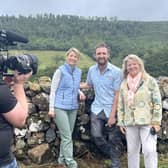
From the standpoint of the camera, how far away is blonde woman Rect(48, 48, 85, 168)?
5316 mm

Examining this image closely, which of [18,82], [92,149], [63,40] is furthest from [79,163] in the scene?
[63,40]

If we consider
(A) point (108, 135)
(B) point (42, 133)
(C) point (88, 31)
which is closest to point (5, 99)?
(A) point (108, 135)

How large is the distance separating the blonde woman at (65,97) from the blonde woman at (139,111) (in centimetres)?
73

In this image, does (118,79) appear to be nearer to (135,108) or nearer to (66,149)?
(135,108)

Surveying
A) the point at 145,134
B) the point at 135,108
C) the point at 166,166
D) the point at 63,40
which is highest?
the point at 63,40

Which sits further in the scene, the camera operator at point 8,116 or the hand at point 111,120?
the hand at point 111,120

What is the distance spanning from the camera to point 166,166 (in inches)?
225

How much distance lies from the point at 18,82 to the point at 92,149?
373 centimetres

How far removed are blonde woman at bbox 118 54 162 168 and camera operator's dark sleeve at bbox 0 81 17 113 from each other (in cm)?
270

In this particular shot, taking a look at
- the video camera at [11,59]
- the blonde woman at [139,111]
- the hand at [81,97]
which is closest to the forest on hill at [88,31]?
the hand at [81,97]

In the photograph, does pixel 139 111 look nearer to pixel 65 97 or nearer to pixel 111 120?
pixel 111 120

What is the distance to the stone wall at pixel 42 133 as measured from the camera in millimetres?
5801

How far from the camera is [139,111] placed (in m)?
4.88

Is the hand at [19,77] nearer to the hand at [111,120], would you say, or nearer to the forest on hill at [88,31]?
the hand at [111,120]
